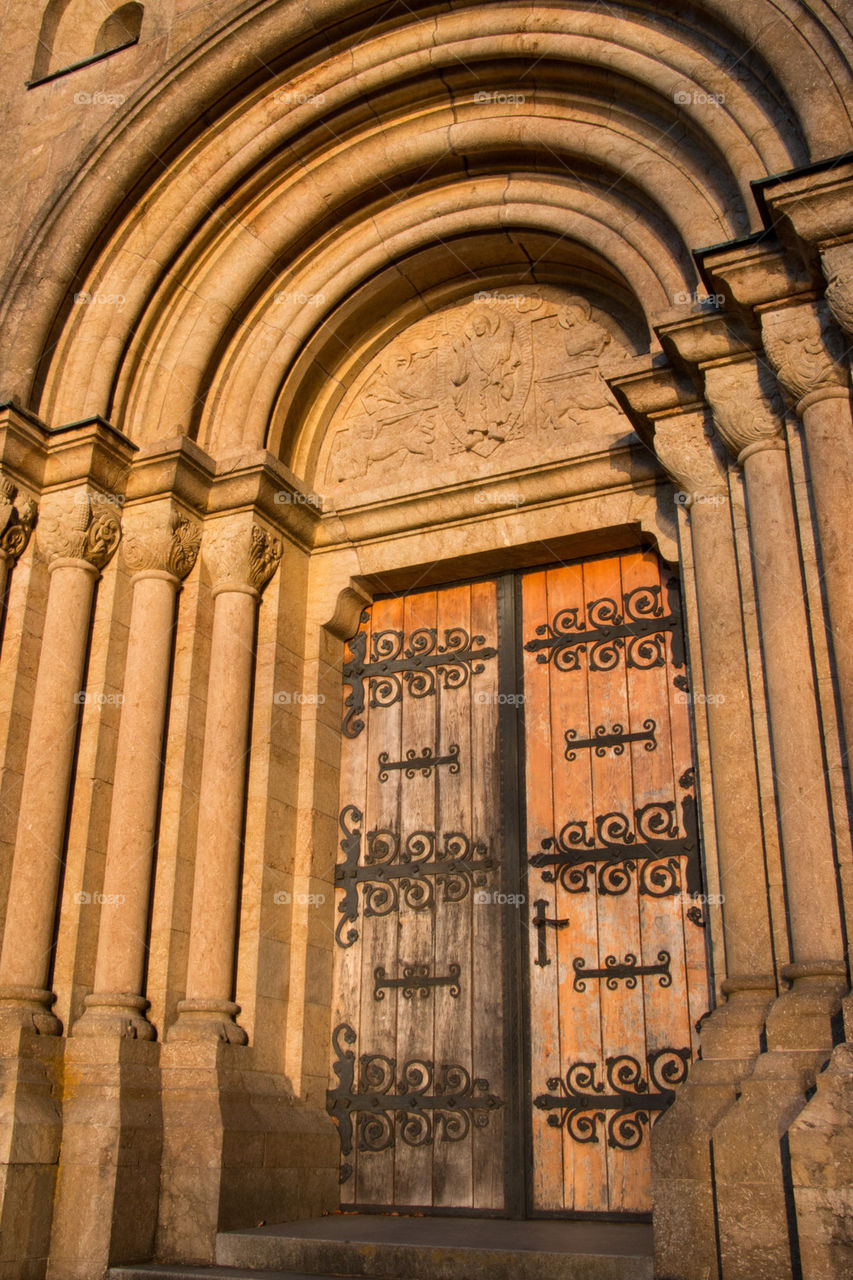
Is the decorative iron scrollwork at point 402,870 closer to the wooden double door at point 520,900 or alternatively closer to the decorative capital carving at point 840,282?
the wooden double door at point 520,900

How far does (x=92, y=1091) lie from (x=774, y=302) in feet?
13.4

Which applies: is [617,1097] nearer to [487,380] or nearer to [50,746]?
[50,746]

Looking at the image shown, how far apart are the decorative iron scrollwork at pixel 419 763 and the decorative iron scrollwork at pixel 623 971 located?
113 cm

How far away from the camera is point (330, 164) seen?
633 centimetres

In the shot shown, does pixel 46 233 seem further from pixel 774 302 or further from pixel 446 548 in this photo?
pixel 774 302

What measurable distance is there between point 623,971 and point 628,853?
0.50m

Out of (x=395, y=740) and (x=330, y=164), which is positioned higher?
(x=330, y=164)

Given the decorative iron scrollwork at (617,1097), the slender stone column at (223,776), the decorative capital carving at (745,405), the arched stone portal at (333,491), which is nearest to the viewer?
the arched stone portal at (333,491)

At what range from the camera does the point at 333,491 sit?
652 cm

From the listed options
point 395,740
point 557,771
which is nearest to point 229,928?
point 395,740

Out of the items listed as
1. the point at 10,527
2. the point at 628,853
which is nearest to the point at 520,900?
the point at 628,853

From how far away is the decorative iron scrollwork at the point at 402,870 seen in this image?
5586mm

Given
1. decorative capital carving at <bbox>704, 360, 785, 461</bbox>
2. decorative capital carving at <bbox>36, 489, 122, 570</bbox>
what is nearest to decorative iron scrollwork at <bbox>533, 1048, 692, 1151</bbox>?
decorative capital carving at <bbox>704, 360, 785, 461</bbox>

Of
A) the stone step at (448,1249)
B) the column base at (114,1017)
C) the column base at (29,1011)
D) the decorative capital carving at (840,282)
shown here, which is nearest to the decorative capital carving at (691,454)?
the decorative capital carving at (840,282)
